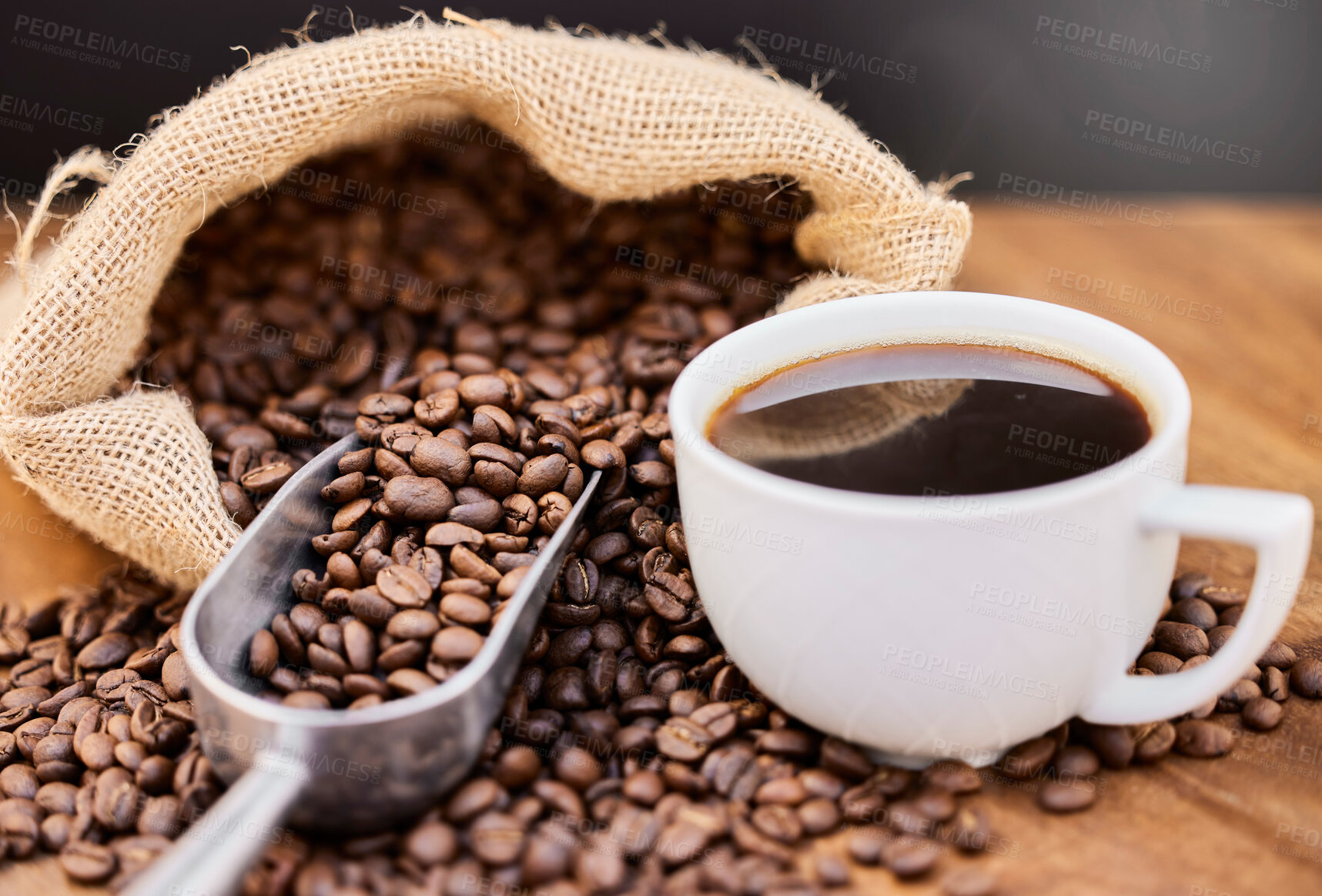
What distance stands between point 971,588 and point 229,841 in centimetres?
58

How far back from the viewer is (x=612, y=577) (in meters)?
1.10

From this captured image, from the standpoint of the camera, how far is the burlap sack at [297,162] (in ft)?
3.80

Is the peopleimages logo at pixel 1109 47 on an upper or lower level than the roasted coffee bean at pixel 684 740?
upper

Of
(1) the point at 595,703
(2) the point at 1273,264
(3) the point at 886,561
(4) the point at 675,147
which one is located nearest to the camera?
(3) the point at 886,561

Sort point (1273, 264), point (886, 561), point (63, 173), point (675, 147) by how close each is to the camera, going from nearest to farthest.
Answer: point (886, 561), point (63, 173), point (675, 147), point (1273, 264)

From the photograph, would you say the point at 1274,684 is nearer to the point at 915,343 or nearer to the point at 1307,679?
the point at 1307,679

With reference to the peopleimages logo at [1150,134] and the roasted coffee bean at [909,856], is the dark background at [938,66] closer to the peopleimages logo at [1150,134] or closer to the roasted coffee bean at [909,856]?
the peopleimages logo at [1150,134]

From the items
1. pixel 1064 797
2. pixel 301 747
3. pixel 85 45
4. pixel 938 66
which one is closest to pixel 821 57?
pixel 938 66

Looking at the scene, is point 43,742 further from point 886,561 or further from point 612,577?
point 886,561

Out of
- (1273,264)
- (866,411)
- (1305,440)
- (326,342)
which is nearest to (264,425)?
(326,342)

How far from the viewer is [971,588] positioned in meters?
0.75

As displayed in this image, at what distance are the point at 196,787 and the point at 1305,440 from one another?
4.76 ft

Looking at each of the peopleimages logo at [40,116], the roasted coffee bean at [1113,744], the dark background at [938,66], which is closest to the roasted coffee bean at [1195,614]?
the roasted coffee bean at [1113,744]

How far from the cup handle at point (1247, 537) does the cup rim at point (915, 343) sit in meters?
0.04
